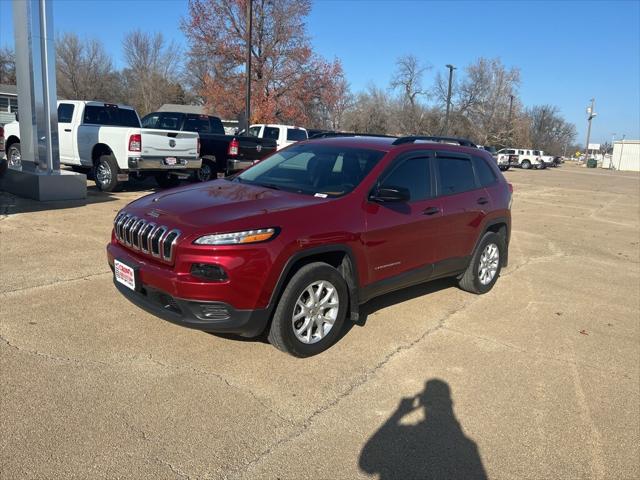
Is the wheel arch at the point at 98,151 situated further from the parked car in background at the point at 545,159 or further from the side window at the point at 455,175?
the parked car in background at the point at 545,159

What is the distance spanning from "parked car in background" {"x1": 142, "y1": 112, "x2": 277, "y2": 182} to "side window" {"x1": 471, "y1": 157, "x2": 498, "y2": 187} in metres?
8.38

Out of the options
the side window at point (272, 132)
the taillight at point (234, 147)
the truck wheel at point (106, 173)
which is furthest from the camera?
the side window at point (272, 132)

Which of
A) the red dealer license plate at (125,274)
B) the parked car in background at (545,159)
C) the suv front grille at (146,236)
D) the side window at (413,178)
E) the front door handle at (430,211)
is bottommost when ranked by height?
the red dealer license plate at (125,274)

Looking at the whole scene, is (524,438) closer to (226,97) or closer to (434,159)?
(434,159)

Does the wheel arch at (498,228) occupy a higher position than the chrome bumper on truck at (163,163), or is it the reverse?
the chrome bumper on truck at (163,163)

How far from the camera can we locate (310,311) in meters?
3.99

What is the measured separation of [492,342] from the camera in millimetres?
4730

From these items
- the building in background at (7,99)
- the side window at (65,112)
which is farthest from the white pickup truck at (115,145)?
the building in background at (7,99)

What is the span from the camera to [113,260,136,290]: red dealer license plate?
3.83m

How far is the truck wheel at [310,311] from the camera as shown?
3791 mm

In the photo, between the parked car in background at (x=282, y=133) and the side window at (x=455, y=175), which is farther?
the parked car in background at (x=282, y=133)

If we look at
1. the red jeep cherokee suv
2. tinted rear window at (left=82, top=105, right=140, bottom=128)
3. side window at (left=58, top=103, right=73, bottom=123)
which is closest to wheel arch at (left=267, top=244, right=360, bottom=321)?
the red jeep cherokee suv

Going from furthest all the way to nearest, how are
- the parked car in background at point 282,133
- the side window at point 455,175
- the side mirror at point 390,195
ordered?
the parked car in background at point 282,133 → the side window at point 455,175 → the side mirror at point 390,195

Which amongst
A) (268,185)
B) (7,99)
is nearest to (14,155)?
(268,185)
